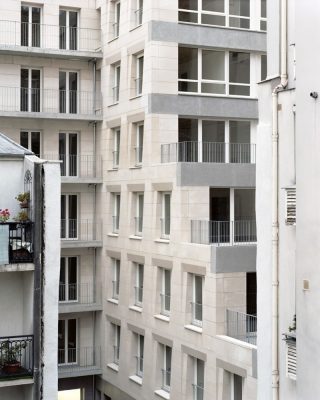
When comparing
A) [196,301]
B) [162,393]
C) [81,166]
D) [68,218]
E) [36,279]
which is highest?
[81,166]

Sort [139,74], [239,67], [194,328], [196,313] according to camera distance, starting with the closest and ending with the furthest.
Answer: [194,328]
[196,313]
[139,74]
[239,67]

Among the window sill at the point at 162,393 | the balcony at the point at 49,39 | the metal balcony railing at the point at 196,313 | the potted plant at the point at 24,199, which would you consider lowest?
the window sill at the point at 162,393

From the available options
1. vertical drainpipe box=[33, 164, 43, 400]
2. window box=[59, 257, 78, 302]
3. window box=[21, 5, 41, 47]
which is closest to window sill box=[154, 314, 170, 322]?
window box=[59, 257, 78, 302]

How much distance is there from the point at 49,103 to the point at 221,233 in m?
11.7

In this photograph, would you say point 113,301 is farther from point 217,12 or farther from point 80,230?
point 217,12

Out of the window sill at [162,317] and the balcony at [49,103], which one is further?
the balcony at [49,103]

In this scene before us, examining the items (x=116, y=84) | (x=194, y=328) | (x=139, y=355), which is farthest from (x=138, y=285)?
(x=116, y=84)

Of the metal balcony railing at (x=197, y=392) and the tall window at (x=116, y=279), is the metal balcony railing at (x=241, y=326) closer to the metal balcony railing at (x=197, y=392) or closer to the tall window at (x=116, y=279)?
the metal balcony railing at (x=197, y=392)

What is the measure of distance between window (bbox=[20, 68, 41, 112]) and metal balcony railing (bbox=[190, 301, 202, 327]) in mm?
12759

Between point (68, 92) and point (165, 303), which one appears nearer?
point (165, 303)

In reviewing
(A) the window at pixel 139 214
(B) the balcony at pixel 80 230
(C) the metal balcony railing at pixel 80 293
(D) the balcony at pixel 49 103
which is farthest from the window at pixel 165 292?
(D) the balcony at pixel 49 103

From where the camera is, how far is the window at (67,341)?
32.9 m

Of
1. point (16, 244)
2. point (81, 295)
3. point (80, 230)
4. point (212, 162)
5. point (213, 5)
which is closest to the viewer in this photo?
point (16, 244)

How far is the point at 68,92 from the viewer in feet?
112
